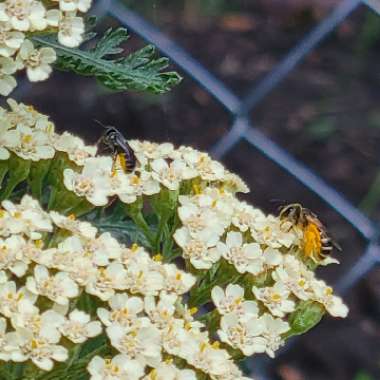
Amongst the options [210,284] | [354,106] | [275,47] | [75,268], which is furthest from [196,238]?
[275,47]

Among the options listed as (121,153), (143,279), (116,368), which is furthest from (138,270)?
(121,153)

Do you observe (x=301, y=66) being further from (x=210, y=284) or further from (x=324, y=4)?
(x=210, y=284)

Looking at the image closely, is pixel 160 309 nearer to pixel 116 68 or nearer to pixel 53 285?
pixel 53 285

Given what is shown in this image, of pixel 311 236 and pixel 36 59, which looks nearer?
pixel 36 59

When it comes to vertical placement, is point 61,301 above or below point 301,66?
below

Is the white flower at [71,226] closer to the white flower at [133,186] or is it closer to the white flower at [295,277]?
the white flower at [133,186]
